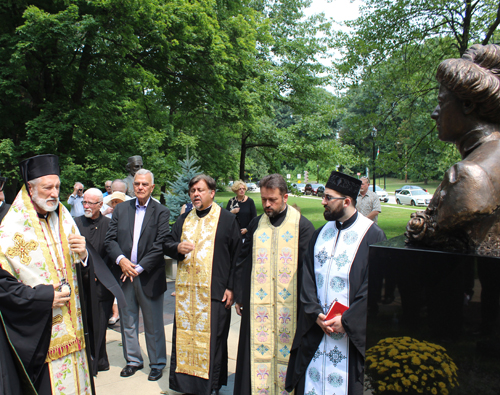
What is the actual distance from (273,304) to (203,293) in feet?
2.85

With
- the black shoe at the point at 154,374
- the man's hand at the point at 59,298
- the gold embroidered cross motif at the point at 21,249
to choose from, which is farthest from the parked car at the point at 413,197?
the gold embroidered cross motif at the point at 21,249

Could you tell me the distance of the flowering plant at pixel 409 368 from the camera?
1900 millimetres

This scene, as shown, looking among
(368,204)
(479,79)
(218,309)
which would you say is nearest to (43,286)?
(218,309)

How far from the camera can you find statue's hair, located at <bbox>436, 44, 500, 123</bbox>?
1.88 meters

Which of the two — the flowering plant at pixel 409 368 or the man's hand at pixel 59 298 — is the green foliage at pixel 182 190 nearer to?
the man's hand at pixel 59 298

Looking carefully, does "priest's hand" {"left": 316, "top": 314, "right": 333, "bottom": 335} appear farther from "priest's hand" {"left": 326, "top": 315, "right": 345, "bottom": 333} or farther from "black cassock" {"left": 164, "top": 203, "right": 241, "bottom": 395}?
"black cassock" {"left": 164, "top": 203, "right": 241, "bottom": 395}

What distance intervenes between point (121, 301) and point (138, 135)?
8.99 meters

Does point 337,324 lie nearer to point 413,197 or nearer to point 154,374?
point 154,374

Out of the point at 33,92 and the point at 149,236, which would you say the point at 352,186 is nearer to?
the point at 149,236

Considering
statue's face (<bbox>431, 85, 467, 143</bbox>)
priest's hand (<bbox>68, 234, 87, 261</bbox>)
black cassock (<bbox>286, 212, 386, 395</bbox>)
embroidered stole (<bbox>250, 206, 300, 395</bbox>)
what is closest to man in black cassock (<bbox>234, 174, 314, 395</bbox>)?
embroidered stole (<bbox>250, 206, 300, 395</bbox>)

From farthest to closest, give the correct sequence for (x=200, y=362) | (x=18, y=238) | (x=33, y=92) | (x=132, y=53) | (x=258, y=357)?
(x=132, y=53) < (x=33, y=92) < (x=200, y=362) < (x=258, y=357) < (x=18, y=238)

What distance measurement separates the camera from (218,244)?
13.2ft

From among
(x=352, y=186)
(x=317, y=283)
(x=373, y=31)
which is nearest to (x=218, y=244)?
(x=317, y=283)

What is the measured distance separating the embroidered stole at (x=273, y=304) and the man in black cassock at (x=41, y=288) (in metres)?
1.41
